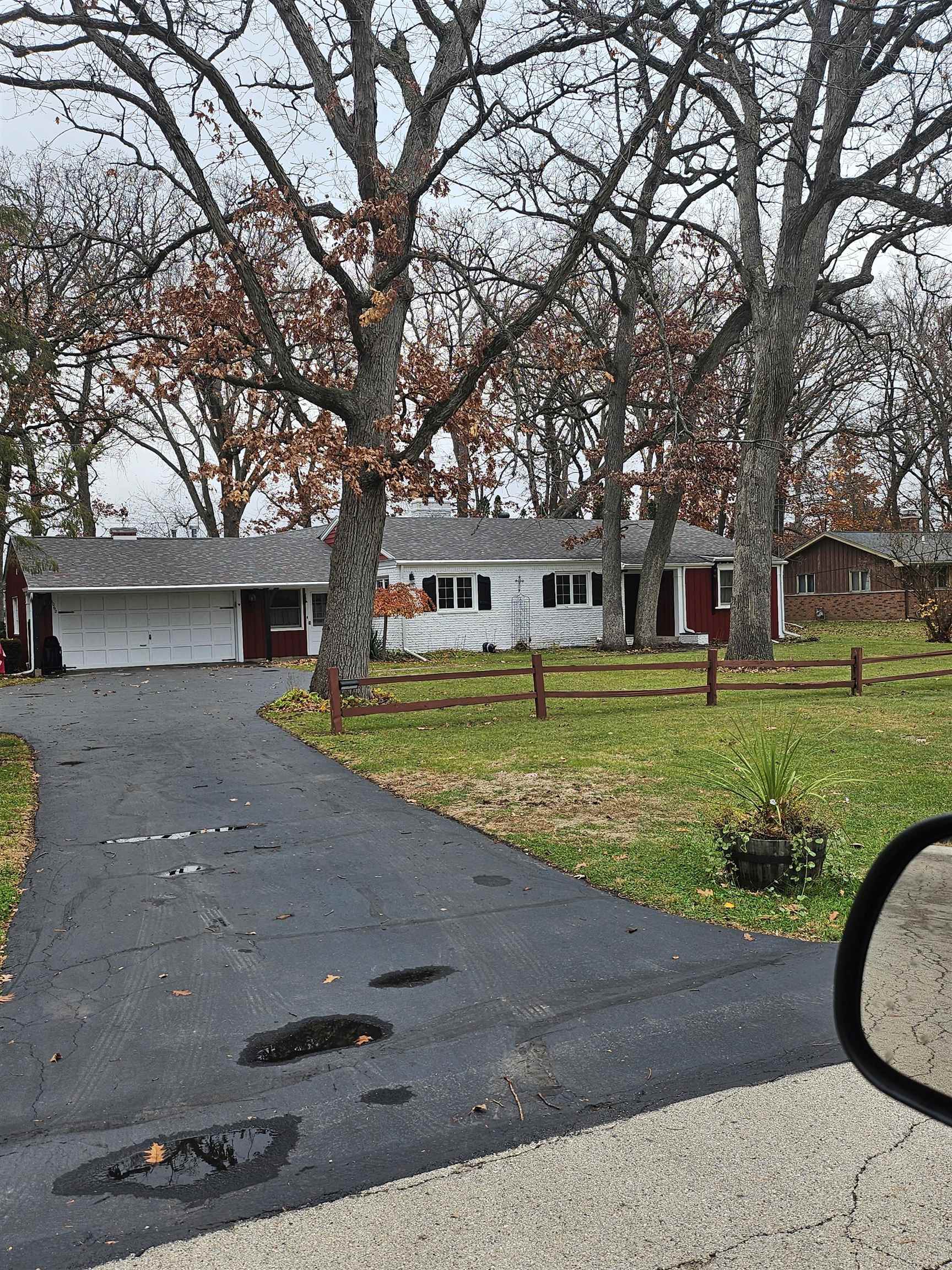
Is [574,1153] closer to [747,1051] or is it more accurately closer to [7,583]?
[747,1051]

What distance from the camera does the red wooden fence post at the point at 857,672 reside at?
16.7 m

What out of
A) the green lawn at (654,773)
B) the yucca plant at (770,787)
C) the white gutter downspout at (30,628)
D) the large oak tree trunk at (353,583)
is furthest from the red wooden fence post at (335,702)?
the white gutter downspout at (30,628)

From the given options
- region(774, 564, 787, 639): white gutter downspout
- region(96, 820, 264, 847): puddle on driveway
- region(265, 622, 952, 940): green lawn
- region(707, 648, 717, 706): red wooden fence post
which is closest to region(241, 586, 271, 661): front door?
region(265, 622, 952, 940): green lawn

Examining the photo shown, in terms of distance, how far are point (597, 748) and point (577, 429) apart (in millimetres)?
32621

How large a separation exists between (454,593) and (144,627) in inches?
385

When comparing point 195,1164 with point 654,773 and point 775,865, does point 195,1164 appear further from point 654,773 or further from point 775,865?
point 654,773

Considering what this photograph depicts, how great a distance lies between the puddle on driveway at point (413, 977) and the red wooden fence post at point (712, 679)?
11746 mm

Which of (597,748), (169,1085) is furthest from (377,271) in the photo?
(169,1085)

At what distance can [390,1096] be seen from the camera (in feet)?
12.8

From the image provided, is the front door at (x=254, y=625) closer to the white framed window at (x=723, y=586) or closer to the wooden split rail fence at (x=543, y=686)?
the wooden split rail fence at (x=543, y=686)

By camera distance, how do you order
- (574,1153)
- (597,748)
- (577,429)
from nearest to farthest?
1. (574,1153)
2. (597,748)
3. (577,429)

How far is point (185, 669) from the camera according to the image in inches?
1141

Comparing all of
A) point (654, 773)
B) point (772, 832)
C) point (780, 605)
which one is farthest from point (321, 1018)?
point (780, 605)

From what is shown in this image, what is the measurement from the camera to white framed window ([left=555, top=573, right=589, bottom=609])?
3391cm
